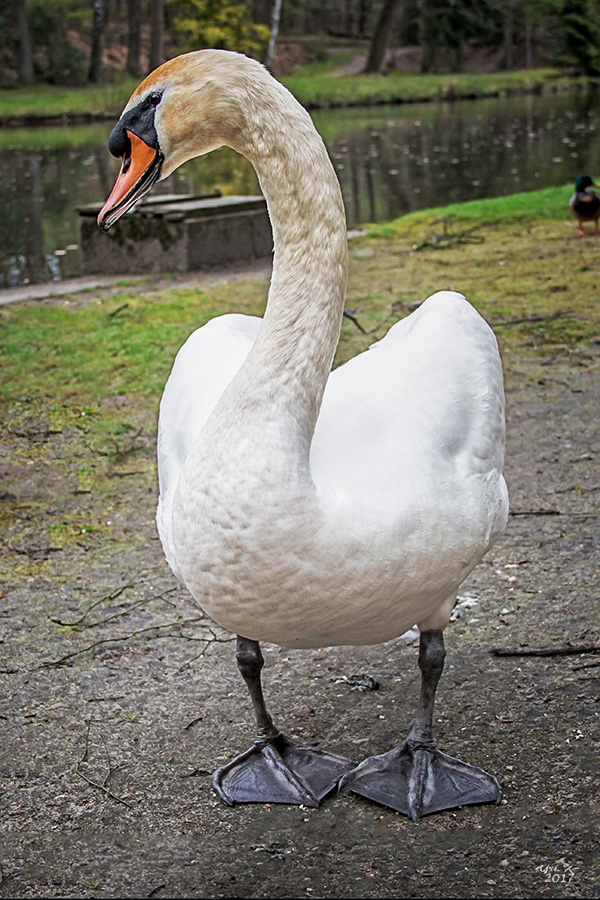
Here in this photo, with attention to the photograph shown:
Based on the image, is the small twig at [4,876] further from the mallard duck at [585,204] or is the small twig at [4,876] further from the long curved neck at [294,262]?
the mallard duck at [585,204]

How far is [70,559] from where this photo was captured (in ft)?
13.4

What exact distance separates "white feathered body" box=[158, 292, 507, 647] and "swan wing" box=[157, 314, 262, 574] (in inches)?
1.9

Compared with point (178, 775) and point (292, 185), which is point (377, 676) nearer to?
point (178, 775)

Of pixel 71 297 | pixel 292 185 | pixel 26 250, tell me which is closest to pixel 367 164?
pixel 26 250

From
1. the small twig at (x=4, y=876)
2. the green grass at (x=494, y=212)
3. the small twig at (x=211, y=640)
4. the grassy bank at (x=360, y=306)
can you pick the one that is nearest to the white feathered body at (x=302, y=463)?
the small twig at (x=4, y=876)

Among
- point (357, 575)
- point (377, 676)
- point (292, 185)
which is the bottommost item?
point (377, 676)

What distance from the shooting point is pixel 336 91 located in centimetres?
3503

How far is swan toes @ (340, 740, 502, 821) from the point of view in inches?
103

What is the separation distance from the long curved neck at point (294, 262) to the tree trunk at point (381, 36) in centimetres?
4037

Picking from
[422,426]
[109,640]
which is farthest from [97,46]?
[422,426]

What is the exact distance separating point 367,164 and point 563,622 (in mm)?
15753

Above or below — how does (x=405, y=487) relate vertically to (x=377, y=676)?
above

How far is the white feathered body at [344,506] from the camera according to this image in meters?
2.25

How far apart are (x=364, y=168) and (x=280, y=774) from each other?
15.9m
